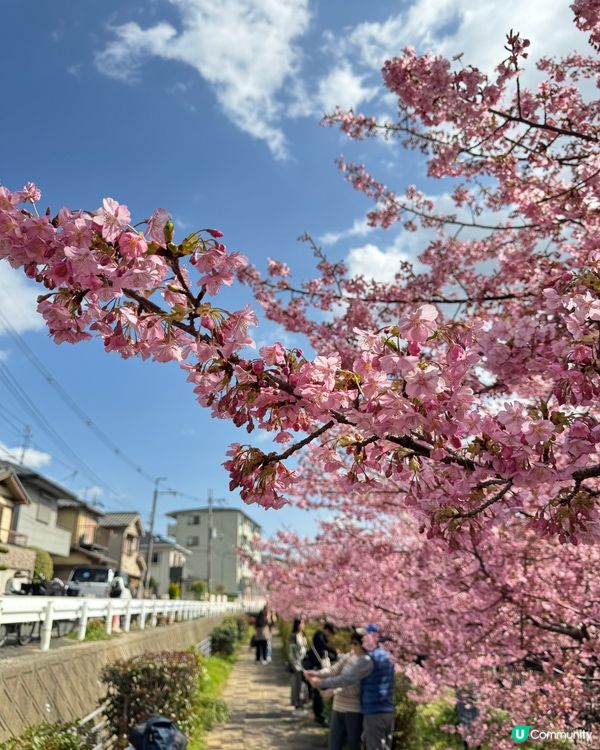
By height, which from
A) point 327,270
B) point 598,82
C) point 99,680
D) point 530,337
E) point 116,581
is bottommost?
point 99,680

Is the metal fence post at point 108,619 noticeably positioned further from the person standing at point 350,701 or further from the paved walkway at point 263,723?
the person standing at point 350,701

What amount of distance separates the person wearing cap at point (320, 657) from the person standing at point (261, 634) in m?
9.07

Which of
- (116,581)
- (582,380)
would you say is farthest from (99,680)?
(116,581)

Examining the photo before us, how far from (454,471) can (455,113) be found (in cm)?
415

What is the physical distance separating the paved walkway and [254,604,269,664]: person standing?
7.69 ft

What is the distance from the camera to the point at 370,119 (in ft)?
23.6

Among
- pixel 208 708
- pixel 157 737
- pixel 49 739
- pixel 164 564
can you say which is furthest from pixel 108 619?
pixel 164 564

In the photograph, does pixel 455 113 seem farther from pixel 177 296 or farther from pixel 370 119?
pixel 177 296

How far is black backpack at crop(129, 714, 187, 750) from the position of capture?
4547 millimetres

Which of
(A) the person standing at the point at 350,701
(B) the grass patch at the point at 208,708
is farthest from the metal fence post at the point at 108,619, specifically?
(A) the person standing at the point at 350,701

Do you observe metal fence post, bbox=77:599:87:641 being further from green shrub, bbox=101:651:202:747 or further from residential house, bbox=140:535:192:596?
residential house, bbox=140:535:192:596

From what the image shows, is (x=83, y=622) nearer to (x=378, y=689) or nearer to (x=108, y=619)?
(x=108, y=619)

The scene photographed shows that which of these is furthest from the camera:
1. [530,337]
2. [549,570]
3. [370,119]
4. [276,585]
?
[276,585]

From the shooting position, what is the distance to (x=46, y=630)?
7152mm
